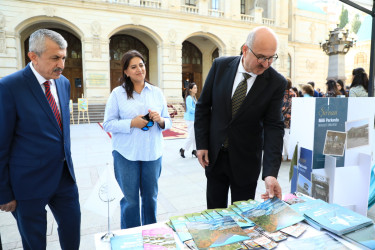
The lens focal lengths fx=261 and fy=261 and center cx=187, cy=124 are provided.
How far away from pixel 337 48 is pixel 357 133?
14.5 meters

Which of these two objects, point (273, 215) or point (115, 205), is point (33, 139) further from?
point (273, 215)

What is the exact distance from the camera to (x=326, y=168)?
2.58 metres

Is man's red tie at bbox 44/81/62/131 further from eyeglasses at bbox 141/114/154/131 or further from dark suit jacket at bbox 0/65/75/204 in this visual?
eyeglasses at bbox 141/114/154/131

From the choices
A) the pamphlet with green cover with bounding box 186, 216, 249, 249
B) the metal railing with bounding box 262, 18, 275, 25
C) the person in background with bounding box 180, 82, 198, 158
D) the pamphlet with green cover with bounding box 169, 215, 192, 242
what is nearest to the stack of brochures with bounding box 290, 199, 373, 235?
the pamphlet with green cover with bounding box 186, 216, 249, 249

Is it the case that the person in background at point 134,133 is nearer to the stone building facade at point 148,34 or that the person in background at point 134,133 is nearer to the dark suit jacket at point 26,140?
the dark suit jacket at point 26,140

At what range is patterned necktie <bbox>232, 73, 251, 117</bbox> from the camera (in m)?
2.02

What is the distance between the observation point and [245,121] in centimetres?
204

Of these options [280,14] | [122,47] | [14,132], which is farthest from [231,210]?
[280,14]

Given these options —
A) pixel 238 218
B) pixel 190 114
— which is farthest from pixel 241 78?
pixel 190 114

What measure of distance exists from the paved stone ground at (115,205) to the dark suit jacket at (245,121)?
3.34 ft

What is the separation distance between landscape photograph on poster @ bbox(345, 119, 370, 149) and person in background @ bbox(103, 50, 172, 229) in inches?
73.1

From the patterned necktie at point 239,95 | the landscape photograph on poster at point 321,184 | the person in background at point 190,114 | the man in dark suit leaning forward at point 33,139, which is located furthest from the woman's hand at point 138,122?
the person in background at point 190,114

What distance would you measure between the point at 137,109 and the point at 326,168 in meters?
1.95

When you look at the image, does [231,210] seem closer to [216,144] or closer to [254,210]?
[254,210]
